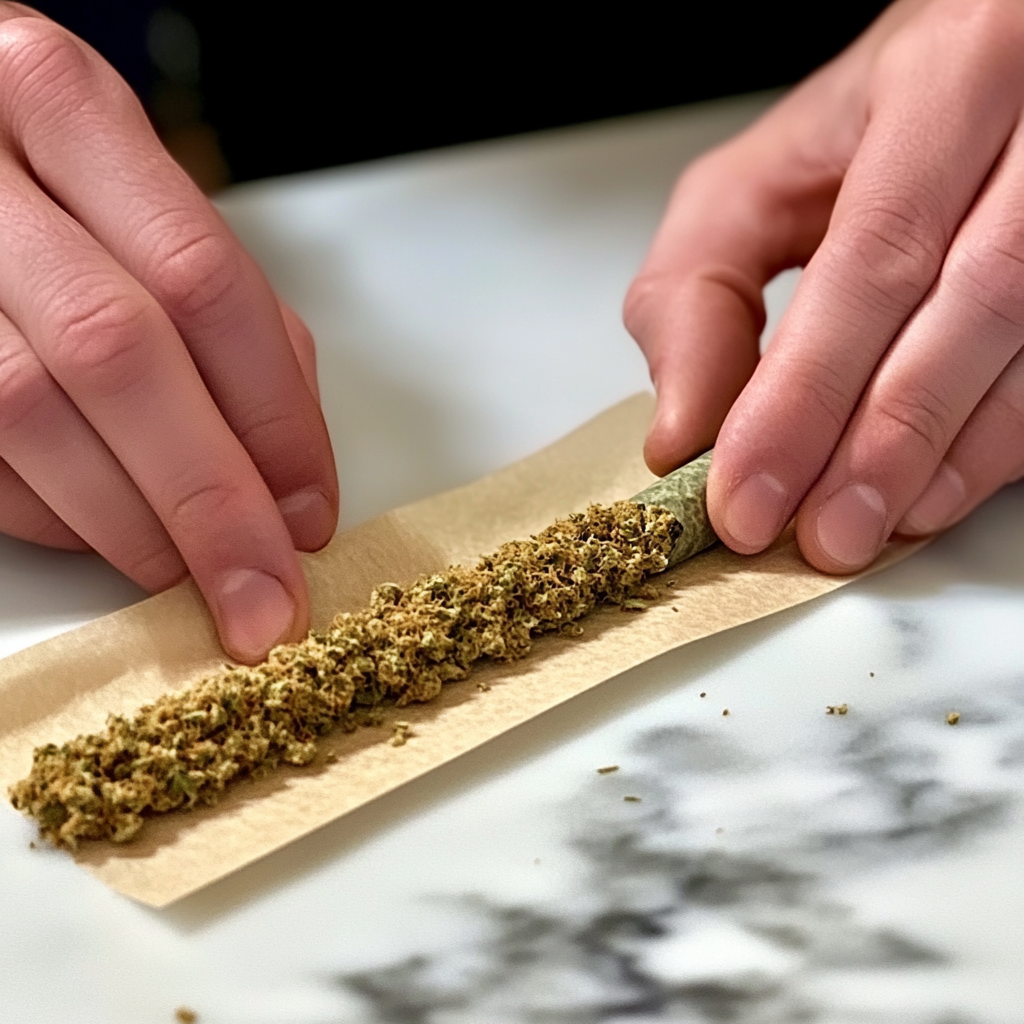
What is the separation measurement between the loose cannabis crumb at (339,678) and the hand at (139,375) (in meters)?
0.09

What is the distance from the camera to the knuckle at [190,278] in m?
0.94

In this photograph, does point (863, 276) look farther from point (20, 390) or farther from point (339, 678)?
point (20, 390)

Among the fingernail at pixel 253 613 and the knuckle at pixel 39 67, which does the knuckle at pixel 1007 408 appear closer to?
the fingernail at pixel 253 613

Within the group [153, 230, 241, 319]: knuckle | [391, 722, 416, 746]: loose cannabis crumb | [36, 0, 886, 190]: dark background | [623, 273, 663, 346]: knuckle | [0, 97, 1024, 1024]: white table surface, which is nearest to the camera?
[0, 97, 1024, 1024]: white table surface

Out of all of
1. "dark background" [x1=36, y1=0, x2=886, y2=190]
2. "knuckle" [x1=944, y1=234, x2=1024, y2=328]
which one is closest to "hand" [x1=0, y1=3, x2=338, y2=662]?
"knuckle" [x1=944, y1=234, x2=1024, y2=328]

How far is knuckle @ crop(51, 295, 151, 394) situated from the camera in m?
0.87

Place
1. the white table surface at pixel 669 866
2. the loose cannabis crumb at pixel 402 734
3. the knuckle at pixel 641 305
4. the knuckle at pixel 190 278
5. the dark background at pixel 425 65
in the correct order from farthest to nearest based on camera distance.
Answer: the dark background at pixel 425 65 → the knuckle at pixel 641 305 → the knuckle at pixel 190 278 → the loose cannabis crumb at pixel 402 734 → the white table surface at pixel 669 866

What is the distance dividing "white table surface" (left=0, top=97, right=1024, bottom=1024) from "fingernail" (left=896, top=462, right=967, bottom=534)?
3 cm

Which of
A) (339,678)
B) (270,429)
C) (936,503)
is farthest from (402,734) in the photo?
(936,503)

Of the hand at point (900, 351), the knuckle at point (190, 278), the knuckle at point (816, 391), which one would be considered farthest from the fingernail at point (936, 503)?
the knuckle at point (190, 278)

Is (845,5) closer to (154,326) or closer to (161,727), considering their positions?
(154,326)

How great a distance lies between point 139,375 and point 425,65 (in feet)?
3.89

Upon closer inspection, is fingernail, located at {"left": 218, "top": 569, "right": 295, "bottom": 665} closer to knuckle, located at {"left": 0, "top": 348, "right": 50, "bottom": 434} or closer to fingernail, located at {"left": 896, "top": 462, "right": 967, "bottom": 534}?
knuckle, located at {"left": 0, "top": 348, "right": 50, "bottom": 434}

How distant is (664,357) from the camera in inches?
46.2
